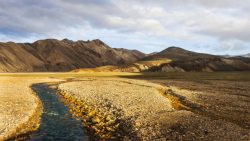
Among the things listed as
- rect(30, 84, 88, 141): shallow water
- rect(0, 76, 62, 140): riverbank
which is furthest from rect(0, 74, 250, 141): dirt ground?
rect(30, 84, 88, 141): shallow water

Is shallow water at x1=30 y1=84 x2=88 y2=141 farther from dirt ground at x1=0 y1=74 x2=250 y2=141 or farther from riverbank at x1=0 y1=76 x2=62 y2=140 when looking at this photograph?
dirt ground at x1=0 y1=74 x2=250 y2=141

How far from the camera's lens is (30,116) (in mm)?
33656

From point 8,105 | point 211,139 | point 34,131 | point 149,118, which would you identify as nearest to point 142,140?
point 211,139

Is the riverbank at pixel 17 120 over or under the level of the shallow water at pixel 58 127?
over

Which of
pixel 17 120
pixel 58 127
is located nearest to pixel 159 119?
pixel 58 127

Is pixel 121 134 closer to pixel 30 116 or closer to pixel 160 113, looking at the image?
pixel 160 113

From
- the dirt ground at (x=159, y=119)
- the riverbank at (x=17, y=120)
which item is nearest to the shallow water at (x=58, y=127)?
the riverbank at (x=17, y=120)

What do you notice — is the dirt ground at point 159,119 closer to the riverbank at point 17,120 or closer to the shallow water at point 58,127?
the riverbank at point 17,120

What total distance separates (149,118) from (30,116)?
1205 cm

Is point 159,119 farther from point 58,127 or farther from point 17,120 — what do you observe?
point 17,120

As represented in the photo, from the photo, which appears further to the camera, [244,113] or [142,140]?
[244,113]

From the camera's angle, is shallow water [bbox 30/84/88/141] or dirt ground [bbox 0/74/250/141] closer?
dirt ground [bbox 0/74/250/141]

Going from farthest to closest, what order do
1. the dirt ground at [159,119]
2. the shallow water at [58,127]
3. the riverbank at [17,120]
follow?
1. the shallow water at [58,127]
2. the riverbank at [17,120]
3. the dirt ground at [159,119]

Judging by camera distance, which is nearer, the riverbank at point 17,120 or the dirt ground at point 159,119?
the dirt ground at point 159,119
